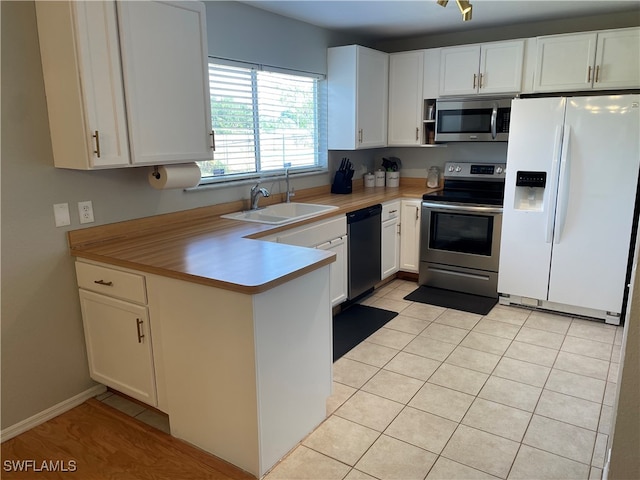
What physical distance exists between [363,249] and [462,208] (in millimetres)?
970

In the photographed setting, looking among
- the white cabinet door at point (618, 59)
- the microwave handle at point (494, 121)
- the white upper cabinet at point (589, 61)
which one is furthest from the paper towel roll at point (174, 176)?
the white cabinet door at point (618, 59)

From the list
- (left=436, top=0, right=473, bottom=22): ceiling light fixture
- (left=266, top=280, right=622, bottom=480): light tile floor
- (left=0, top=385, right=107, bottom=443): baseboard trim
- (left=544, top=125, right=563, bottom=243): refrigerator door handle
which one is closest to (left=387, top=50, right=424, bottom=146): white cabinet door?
(left=544, top=125, right=563, bottom=243): refrigerator door handle

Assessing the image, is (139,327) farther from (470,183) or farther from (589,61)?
(589,61)

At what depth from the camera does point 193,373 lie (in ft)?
6.95

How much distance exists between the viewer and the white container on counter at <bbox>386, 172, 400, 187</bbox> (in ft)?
16.1

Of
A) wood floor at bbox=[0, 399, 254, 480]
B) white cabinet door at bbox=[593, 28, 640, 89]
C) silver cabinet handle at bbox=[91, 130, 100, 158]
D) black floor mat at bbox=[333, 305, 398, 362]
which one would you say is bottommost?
wood floor at bbox=[0, 399, 254, 480]

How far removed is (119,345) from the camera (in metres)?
2.41

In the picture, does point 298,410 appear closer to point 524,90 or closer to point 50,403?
point 50,403

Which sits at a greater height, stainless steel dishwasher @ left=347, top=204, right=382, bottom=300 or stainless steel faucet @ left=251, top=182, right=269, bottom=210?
stainless steel faucet @ left=251, top=182, right=269, bottom=210

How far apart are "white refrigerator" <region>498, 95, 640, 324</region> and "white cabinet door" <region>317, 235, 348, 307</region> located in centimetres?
137

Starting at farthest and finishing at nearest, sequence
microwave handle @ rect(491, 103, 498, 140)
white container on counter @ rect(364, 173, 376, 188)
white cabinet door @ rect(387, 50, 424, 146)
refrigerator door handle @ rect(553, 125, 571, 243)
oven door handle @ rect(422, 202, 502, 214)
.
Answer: white container on counter @ rect(364, 173, 376, 188), white cabinet door @ rect(387, 50, 424, 146), microwave handle @ rect(491, 103, 498, 140), oven door handle @ rect(422, 202, 502, 214), refrigerator door handle @ rect(553, 125, 571, 243)

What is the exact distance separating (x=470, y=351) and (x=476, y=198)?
1.45 meters

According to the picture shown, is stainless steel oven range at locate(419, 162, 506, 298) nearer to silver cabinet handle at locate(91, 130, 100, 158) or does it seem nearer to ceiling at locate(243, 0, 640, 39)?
ceiling at locate(243, 0, 640, 39)

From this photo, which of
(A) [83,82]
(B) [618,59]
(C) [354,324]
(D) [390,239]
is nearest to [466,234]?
(D) [390,239]
